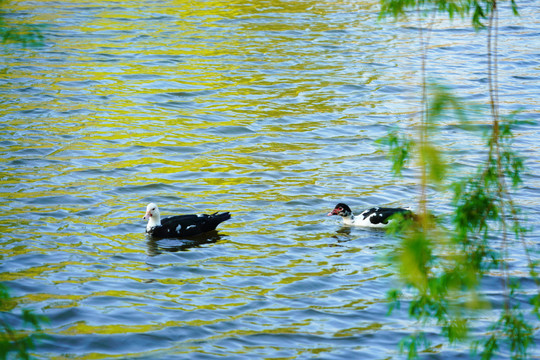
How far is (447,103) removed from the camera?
546cm

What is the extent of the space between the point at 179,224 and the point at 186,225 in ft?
0.34

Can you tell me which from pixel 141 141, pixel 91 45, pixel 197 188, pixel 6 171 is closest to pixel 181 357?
pixel 197 188

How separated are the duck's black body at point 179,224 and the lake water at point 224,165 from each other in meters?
0.16

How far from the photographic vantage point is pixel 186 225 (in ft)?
39.7

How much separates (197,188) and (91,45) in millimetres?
10328

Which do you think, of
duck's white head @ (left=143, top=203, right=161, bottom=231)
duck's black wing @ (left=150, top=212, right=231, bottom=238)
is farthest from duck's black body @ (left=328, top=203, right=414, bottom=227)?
duck's white head @ (left=143, top=203, right=161, bottom=231)

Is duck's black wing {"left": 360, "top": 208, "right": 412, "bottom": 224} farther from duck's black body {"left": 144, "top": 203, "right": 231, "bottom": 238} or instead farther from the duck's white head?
the duck's white head

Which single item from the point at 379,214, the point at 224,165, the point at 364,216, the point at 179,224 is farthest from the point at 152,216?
the point at 379,214

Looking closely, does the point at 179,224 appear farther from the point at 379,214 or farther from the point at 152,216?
the point at 379,214

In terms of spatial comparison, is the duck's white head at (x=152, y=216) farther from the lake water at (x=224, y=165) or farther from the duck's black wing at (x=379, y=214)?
the duck's black wing at (x=379, y=214)

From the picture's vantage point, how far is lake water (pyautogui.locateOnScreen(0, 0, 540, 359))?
364 inches

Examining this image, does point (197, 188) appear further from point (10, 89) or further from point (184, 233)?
point (10, 89)

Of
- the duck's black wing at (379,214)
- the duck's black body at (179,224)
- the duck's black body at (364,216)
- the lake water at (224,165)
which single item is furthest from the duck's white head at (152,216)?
the duck's black wing at (379,214)

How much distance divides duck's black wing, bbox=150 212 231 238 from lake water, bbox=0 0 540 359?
0.16m
